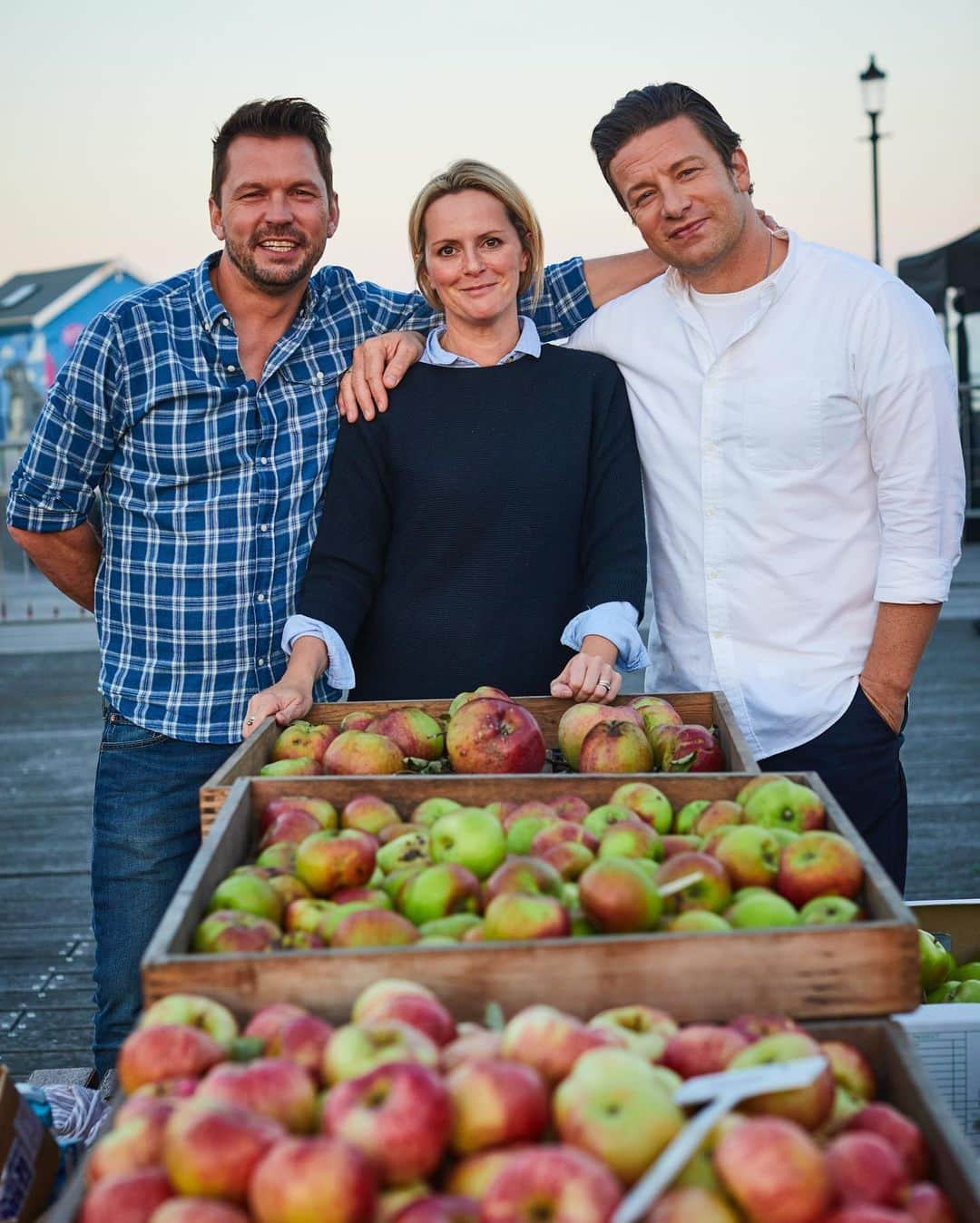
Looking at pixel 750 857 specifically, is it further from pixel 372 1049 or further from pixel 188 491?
pixel 188 491

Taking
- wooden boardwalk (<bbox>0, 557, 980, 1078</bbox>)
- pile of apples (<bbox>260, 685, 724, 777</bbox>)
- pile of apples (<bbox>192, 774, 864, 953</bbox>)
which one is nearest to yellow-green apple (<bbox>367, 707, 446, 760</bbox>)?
pile of apples (<bbox>260, 685, 724, 777</bbox>)

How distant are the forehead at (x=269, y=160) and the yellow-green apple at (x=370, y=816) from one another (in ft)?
5.38

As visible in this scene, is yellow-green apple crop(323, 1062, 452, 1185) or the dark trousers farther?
the dark trousers

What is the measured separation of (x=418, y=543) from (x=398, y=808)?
963 millimetres

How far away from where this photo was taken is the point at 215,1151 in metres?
1.22

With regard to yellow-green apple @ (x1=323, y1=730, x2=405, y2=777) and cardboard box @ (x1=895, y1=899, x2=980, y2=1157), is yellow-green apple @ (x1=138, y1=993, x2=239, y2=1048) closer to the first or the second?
yellow-green apple @ (x1=323, y1=730, x2=405, y2=777)

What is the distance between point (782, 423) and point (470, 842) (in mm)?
1364

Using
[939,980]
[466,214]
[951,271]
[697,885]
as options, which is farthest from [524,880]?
[951,271]

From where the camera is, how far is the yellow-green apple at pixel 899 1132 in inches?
53.2

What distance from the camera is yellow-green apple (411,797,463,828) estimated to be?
2.10 metres

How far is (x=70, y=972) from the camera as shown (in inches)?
188

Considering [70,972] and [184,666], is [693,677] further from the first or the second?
[70,972]

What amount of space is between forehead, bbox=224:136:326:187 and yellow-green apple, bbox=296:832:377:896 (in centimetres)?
179

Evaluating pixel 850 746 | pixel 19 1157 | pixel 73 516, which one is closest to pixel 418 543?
pixel 73 516
